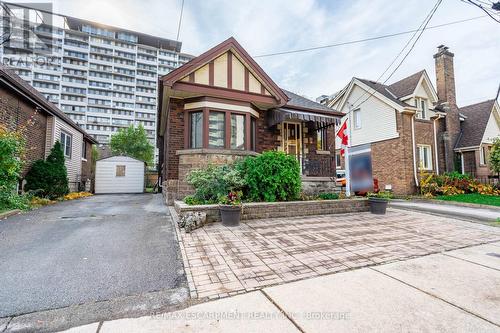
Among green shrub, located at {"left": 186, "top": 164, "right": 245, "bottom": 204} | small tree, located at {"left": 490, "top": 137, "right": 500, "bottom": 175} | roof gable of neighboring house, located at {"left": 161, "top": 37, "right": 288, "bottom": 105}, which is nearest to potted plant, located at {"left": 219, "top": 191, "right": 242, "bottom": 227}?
green shrub, located at {"left": 186, "top": 164, "right": 245, "bottom": 204}

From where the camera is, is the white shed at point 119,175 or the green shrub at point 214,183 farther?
the white shed at point 119,175

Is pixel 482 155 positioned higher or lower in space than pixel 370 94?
lower

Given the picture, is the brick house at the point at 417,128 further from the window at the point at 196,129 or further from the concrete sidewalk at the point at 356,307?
the concrete sidewalk at the point at 356,307

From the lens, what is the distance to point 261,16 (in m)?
10.3

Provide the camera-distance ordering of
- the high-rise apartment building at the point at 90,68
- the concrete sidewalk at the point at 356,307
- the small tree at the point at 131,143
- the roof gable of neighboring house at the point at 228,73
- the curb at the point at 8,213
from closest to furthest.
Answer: the concrete sidewalk at the point at 356,307, the curb at the point at 8,213, the roof gable of neighboring house at the point at 228,73, the small tree at the point at 131,143, the high-rise apartment building at the point at 90,68

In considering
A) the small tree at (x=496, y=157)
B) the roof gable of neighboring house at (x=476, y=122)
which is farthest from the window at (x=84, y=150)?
the roof gable of neighboring house at (x=476, y=122)

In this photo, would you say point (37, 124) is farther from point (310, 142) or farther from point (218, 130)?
point (310, 142)

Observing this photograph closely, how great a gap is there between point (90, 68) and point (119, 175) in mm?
61850

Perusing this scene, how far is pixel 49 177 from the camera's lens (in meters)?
9.83

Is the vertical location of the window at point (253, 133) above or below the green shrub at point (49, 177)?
above

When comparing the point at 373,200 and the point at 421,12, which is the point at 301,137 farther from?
the point at 421,12

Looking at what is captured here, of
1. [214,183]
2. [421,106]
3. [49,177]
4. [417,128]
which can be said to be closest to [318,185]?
[214,183]

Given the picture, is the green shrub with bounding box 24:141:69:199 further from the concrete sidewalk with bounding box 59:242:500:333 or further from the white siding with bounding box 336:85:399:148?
the white siding with bounding box 336:85:399:148

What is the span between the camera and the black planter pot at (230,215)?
5.68 meters
